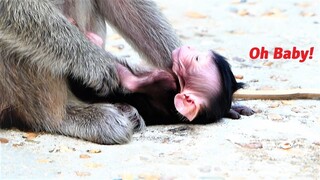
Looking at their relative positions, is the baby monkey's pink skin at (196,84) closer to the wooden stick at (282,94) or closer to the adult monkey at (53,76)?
the adult monkey at (53,76)

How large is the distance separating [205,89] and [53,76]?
942 millimetres

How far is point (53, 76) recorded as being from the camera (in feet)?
18.8

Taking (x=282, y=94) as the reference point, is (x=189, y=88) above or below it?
above

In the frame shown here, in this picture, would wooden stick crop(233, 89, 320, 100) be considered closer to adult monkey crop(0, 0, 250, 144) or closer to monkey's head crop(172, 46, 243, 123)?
monkey's head crop(172, 46, 243, 123)

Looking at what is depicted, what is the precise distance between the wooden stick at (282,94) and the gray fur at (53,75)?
1.17 meters

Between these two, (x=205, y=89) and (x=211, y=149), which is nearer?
(x=211, y=149)

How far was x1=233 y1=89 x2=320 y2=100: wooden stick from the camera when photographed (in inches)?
266

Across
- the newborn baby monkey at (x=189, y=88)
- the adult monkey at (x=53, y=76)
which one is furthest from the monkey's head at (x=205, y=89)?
the adult monkey at (x=53, y=76)

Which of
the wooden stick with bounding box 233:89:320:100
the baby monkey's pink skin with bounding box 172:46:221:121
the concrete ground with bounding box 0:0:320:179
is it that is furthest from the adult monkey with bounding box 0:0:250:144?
the wooden stick with bounding box 233:89:320:100

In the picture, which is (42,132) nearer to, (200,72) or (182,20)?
(200,72)

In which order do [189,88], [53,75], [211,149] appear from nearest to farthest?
[211,149], [53,75], [189,88]

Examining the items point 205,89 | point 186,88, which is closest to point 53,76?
point 186,88

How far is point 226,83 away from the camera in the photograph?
5809mm

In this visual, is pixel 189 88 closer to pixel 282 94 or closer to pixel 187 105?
pixel 187 105
